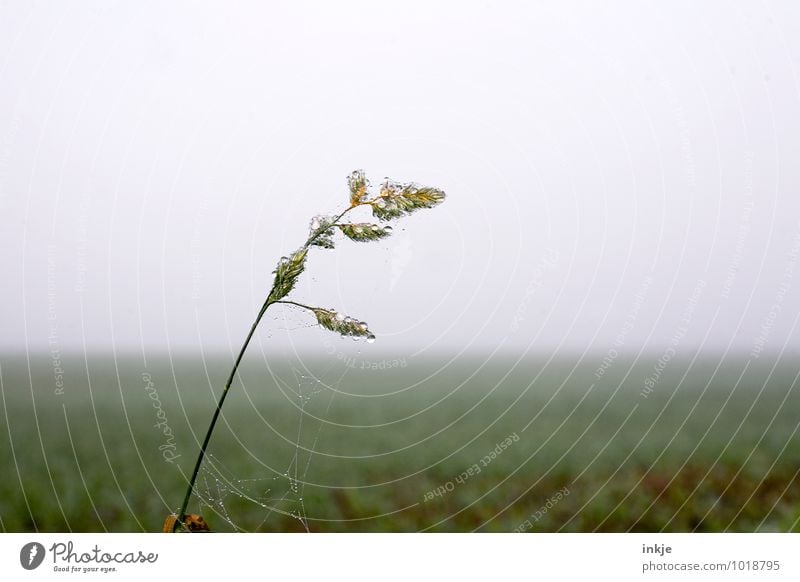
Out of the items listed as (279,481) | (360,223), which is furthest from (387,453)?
(360,223)

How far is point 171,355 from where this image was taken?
1.39m

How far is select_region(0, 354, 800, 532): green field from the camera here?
1.65 metres

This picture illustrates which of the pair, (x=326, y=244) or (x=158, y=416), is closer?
(x=326, y=244)

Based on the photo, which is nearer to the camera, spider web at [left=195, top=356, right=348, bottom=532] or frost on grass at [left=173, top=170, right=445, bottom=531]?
frost on grass at [left=173, top=170, right=445, bottom=531]

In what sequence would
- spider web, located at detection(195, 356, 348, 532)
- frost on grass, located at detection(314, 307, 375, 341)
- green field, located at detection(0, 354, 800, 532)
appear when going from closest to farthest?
frost on grass, located at detection(314, 307, 375, 341)
spider web, located at detection(195, 356, 348, 532)
green field, located at detection(0, 354, 800, 532)

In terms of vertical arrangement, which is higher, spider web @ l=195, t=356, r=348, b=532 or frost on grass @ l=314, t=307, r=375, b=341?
frost on grass @ l=314, t=307, r=375, b=341

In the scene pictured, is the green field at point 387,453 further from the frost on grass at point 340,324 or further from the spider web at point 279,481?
the frost on grass at point 340,324

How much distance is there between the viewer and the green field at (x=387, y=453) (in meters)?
1.65

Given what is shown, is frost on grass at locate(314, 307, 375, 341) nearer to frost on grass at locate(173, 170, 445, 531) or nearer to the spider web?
frost on grass at locate(173, 170, 445, 531)

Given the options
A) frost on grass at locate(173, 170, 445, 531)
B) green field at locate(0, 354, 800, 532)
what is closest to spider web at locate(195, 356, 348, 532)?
green field at locate(0, 354, 800, 532)

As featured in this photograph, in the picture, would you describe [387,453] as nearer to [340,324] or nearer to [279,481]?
[279,481]
